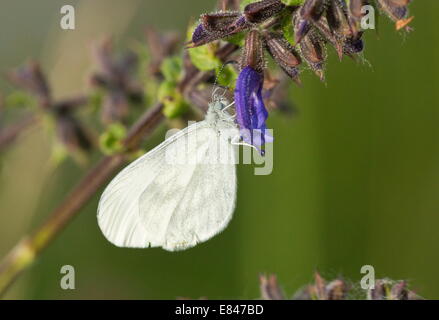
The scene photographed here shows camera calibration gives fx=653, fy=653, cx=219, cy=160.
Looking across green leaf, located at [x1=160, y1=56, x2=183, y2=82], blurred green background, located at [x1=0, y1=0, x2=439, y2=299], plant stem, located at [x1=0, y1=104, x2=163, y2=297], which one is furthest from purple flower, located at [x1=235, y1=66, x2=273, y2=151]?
blurred green background, located at [x1=0, y1=0, x2=439, y2=299]

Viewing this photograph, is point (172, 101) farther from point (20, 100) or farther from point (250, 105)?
point (20, 100)

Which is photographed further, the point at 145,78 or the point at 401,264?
the point at 401,264

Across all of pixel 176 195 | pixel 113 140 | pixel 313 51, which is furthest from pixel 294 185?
pixel 313 51

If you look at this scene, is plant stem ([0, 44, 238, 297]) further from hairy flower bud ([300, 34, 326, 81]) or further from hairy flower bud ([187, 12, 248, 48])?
hairy flower bud ([300, 34, 326, 81])

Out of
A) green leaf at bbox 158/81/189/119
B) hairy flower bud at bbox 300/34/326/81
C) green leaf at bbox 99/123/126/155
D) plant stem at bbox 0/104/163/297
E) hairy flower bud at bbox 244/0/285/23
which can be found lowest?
plant stem at bbox 0/104/163/297

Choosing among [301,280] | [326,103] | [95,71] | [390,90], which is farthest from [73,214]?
[390,90]

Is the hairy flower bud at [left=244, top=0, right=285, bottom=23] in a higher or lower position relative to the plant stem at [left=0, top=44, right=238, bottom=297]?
higher

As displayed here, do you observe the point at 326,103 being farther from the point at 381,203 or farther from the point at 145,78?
the point at 145,78
